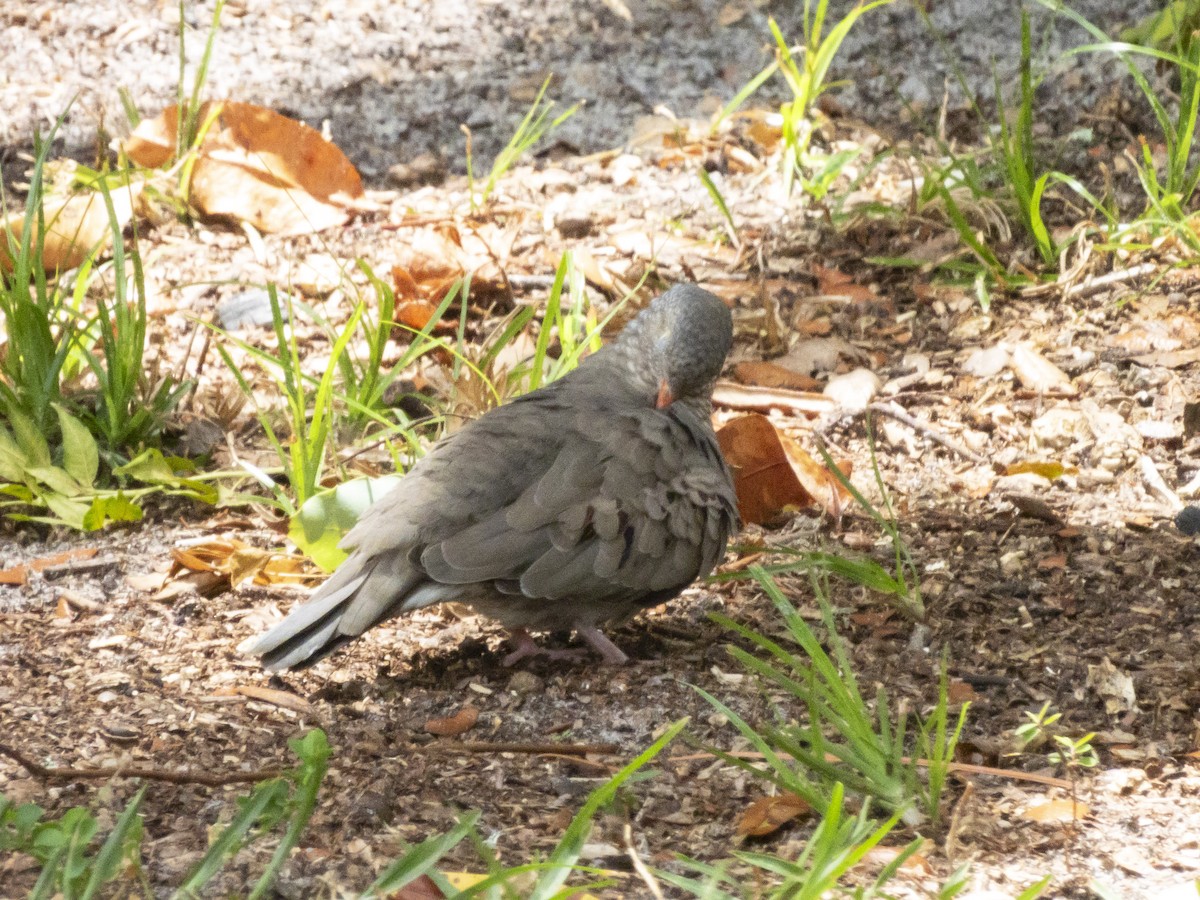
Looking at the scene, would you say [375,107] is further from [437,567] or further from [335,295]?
[437,567]

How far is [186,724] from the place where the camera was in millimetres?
3051

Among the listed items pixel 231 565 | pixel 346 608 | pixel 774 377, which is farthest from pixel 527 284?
pixel 346 608

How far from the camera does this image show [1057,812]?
105 inches

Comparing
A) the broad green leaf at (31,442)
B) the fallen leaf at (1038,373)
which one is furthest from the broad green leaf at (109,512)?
the fallen leaf at (1038,373)

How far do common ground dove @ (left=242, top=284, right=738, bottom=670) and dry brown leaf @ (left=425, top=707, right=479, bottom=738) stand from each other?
0.27 metres

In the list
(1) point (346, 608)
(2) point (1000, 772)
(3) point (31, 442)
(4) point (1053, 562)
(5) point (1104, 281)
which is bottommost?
(4) point (1053, 562)

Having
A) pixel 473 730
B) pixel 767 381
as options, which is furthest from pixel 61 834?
pixel 767 381

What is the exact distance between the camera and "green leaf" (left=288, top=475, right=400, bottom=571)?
3.74 meters

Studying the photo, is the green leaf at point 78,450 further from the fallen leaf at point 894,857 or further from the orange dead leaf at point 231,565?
the fallen leaf at point 894,857

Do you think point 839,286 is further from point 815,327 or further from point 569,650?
point 569,650

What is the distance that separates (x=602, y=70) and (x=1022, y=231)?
2.27m

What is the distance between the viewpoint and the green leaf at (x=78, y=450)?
402 centimetres

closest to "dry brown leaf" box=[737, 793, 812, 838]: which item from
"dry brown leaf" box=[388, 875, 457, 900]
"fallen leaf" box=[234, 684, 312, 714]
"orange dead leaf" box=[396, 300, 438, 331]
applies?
"dry brown leaf" box=[388, 875, 457, 900]

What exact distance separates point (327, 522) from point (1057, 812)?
1.97 meters
